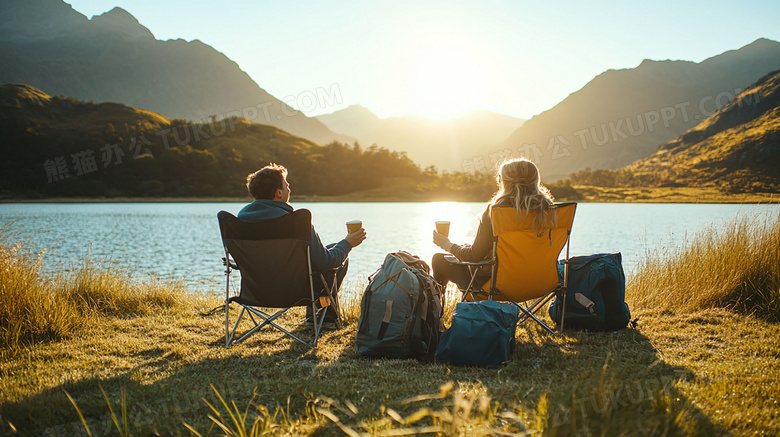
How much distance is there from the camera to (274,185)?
367cm

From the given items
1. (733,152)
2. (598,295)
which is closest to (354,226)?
(598,295)

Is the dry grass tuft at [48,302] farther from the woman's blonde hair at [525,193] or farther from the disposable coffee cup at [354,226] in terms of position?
the woman's blonde hair at [525,193]

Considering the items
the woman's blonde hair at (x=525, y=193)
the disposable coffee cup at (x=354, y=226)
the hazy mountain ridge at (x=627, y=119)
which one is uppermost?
the hazy mountain ridge at (x=627, y=119)

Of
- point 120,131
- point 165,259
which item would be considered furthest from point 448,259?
point 120,131

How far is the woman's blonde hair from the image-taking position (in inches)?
139

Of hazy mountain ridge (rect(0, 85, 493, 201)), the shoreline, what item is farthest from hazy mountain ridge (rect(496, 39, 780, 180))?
hazy mountain ridge (rect(0, 85, 493, 201))

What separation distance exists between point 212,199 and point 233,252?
202 feet

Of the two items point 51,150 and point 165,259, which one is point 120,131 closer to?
point 51,150

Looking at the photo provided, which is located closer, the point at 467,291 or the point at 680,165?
the point at 467,291

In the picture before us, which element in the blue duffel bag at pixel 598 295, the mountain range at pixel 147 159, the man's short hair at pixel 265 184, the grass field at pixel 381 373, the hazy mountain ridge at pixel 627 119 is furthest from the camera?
the hazy mountain ridge at pixel 627 119

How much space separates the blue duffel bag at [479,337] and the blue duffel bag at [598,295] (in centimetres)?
109

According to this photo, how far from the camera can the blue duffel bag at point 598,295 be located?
392cm

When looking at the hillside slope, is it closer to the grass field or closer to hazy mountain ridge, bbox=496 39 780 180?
the grass field

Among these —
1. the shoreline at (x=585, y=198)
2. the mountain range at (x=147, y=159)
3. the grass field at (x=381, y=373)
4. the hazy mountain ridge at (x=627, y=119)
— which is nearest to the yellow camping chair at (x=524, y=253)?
the grass field at (x=381, y=373)
